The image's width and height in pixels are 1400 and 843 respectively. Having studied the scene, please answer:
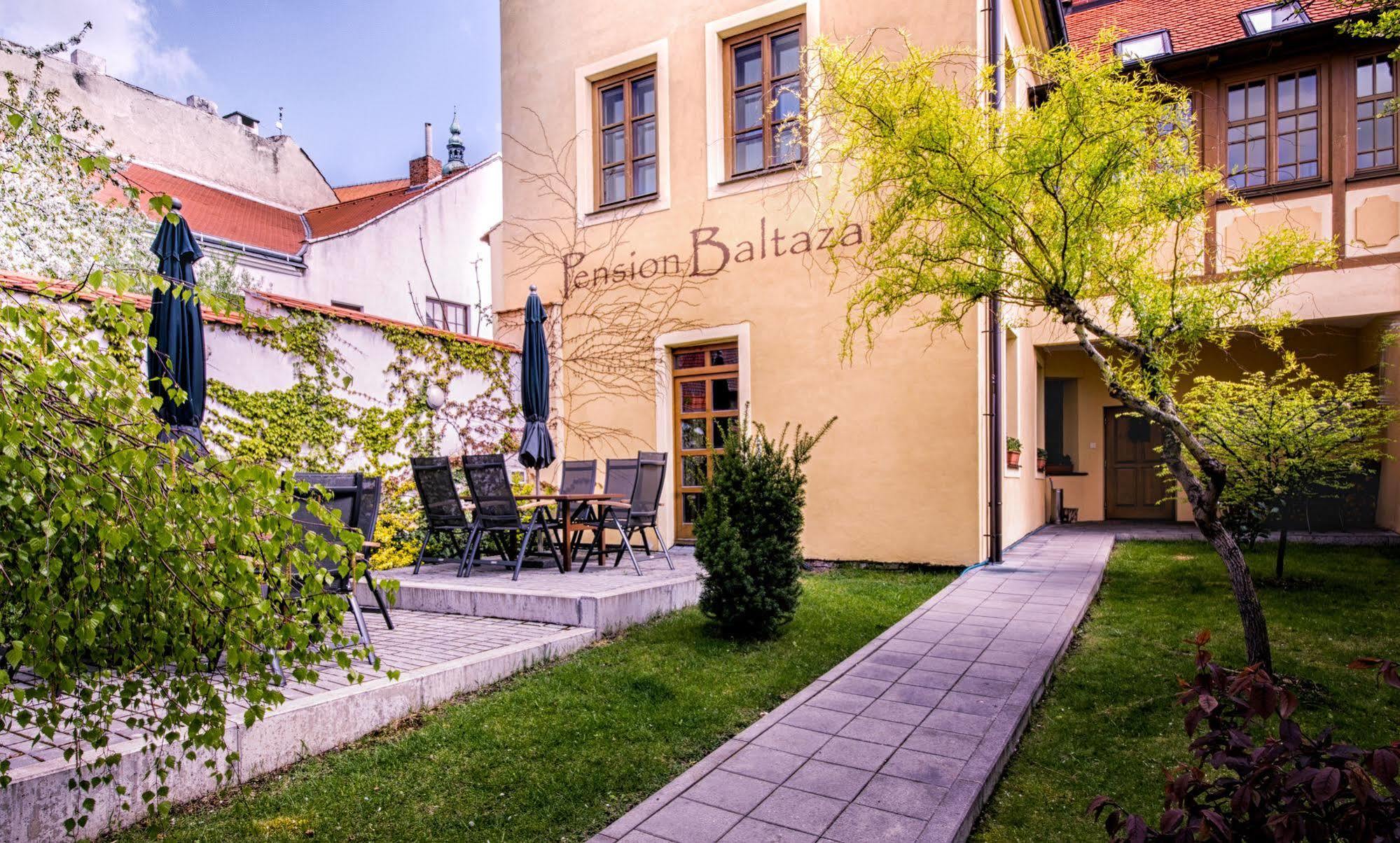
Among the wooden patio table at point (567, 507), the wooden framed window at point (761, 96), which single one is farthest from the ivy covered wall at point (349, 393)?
the wooden framed window at point (761, 96)

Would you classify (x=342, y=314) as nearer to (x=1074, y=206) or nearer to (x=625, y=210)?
(x=625, y=210)

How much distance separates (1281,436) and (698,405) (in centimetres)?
521

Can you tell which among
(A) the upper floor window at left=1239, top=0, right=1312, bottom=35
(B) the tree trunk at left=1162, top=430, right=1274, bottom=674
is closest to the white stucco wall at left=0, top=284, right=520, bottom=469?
(B) the tree trunk at left=1162, top=430, right=1274, bottom=674

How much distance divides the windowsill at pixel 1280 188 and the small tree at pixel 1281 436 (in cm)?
363

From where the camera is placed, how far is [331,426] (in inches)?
299

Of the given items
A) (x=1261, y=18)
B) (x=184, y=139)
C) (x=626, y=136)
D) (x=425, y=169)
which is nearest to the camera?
(x=626, y=136)

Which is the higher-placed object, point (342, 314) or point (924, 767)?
point (342, 314)

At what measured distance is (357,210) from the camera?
18.4 meters

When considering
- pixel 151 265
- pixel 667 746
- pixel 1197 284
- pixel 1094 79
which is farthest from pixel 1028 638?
pixel 151 265

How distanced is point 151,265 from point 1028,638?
14.4 m

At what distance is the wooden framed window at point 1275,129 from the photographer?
31.4ft

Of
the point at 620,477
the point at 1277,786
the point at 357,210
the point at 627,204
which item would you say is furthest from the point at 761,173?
the point at 357,210

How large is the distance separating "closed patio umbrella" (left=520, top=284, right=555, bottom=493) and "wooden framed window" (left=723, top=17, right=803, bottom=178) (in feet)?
8.79

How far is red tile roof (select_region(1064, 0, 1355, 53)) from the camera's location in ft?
36.8
